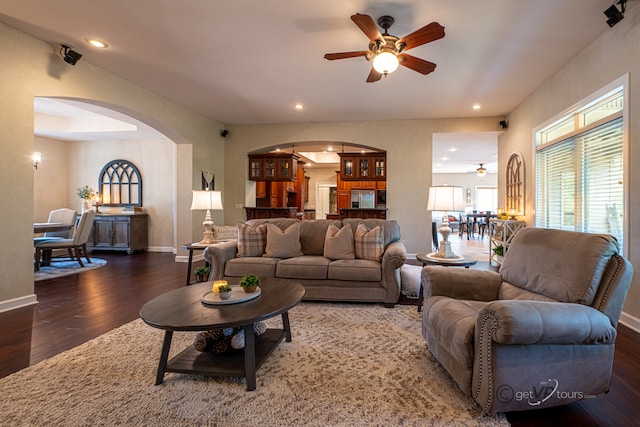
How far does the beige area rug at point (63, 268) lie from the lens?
4.81 meters

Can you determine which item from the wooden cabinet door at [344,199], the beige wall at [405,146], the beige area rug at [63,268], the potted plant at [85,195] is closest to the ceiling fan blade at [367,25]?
the beige wall at [405,146]

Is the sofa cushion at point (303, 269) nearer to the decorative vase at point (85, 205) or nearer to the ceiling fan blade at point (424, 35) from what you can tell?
the ceiling fan blade at point (424, 35)

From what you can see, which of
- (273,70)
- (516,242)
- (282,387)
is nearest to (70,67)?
(273,70)

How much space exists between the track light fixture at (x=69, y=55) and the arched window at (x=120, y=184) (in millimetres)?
4334

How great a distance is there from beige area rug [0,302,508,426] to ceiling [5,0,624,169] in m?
2.91

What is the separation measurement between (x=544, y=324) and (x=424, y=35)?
95.8 inches

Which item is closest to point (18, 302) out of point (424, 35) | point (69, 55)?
point (69, 55)

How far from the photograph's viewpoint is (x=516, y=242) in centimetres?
242

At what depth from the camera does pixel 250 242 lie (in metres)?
3.92

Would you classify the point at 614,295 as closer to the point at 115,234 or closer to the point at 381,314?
the point at 381,314

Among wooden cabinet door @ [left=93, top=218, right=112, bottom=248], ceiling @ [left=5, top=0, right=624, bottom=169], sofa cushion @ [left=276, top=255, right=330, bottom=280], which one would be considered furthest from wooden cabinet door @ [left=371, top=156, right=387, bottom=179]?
wooden cabinet door @ [left=93, top=218, right=112, bottom=248]

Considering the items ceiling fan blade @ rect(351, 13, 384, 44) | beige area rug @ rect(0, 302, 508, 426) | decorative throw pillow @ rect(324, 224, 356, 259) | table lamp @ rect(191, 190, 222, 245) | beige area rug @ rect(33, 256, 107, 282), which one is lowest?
beige area rug @ rect(0, 302, 508, 426)

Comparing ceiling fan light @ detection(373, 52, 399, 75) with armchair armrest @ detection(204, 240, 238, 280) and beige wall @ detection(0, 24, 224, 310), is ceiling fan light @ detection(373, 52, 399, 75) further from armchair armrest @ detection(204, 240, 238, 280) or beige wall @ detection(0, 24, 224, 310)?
beige wall @ detection(0, 24, 224, 310)

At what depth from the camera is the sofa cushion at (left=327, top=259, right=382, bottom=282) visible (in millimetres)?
3428
